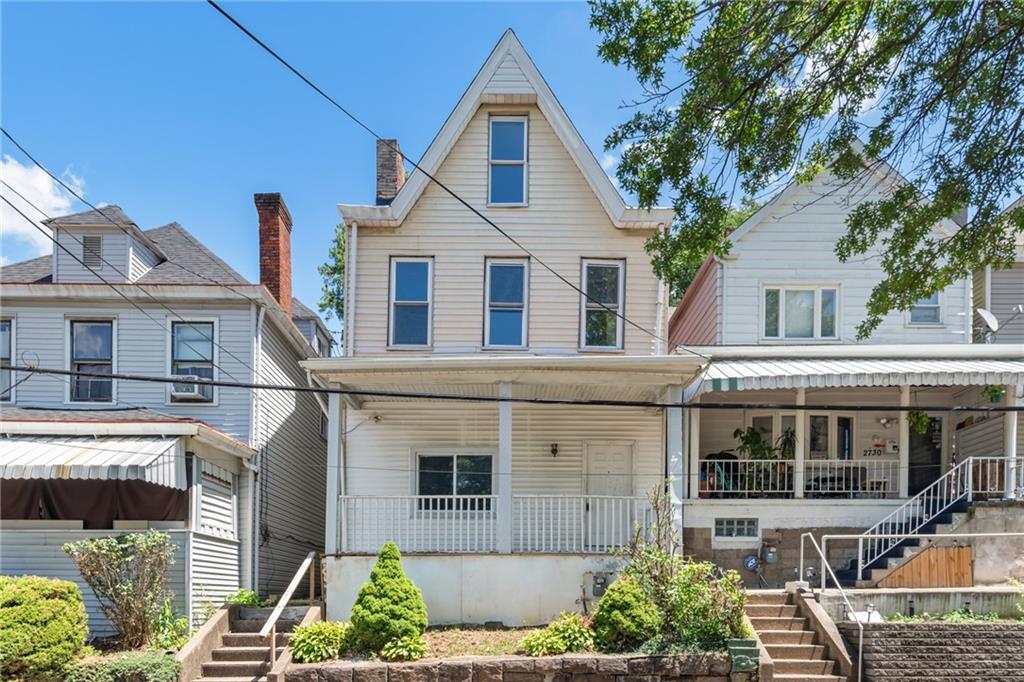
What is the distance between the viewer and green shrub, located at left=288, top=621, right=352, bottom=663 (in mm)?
10320

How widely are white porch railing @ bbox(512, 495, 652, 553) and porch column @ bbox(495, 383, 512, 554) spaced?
11.1 inches

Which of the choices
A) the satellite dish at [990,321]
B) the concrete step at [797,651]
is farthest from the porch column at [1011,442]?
the concrete step at [797,651]

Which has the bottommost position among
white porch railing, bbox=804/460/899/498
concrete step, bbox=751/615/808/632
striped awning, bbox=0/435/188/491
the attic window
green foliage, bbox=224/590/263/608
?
green foliage, bbox=224/590/263/608

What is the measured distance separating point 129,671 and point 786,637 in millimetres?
8676

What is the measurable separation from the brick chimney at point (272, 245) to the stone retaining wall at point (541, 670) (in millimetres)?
8837

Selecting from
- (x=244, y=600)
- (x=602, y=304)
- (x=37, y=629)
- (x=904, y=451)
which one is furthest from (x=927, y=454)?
(x=37, y=629)

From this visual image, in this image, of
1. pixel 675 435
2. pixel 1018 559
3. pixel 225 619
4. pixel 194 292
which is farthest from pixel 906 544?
pixel 194 292

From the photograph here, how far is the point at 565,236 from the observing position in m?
14.7

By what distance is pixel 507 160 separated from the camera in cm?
1489

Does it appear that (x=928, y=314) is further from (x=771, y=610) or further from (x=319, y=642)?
(x=319, y=642)

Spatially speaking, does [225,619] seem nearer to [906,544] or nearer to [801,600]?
[801,600]

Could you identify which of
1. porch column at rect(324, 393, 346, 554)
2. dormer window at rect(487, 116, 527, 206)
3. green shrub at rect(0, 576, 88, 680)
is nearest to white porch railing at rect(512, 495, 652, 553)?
porch column at rect(324, 393, 346, 554)

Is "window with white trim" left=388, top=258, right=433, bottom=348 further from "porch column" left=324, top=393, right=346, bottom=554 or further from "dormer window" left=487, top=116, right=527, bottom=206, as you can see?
"porch column" left=324, top=393, right=346, bottom=554

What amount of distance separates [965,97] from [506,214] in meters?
8.85
